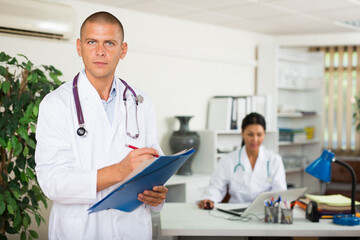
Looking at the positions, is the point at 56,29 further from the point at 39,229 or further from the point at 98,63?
the point at 98,63

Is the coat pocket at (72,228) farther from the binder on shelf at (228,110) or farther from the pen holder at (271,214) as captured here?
the binder on shelf at (228,110)

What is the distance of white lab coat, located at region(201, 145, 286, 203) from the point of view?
364 cm

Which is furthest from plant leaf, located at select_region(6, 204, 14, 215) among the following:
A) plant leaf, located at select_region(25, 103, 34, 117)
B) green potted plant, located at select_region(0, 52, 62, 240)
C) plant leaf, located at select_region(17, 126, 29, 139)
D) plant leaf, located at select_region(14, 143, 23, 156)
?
plant leaf, located at select_region(25, 103, 34, 117)

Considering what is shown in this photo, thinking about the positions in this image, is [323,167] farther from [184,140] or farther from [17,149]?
[184,140]

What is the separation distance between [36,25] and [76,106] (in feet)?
7.69

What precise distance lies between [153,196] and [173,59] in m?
3.50

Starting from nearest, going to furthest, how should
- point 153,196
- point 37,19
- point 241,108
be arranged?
point 153,196 < point 37,19 < point 241,108

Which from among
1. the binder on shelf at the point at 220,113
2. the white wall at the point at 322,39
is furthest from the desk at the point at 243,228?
the white wall at the point at 322,39

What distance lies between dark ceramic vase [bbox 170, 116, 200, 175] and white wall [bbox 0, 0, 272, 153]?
0.20 metres

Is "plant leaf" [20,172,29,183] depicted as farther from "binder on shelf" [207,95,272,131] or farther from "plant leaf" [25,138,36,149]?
"binder on shelf" [207,95,272,131]

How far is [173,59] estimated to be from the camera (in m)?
5.14

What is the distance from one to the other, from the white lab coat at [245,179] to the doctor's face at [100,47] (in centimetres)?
206

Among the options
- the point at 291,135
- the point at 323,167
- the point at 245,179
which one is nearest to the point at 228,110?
the point at 291,135

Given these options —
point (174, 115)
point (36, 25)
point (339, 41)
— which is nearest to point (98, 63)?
point (36, 25)
